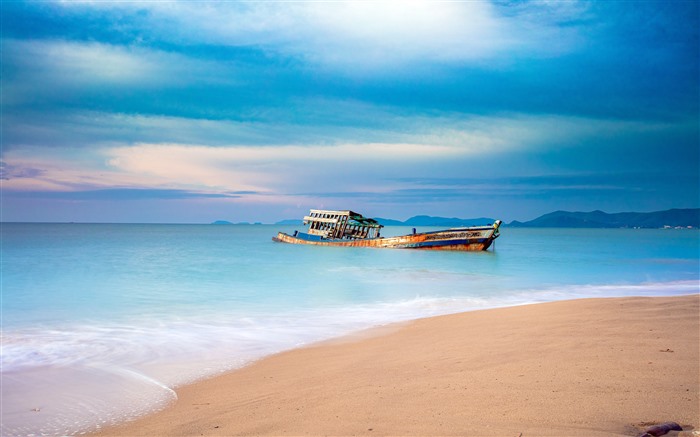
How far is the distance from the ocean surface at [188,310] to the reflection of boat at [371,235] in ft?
27.4

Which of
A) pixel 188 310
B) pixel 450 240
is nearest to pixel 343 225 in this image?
pixel 450 240

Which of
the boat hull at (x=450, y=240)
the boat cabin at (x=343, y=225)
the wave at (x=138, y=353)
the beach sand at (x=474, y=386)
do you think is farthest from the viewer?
the boat cabin at (x=343, y=225)

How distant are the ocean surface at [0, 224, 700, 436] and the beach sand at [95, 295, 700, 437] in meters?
1.03

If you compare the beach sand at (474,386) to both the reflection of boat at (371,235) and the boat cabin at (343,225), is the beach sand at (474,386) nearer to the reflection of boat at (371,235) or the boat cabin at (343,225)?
the reflection of boat at (371,235)

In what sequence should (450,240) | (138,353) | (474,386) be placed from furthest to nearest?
(450,240) → (138,353) → (474,386)

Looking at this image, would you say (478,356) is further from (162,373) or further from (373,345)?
(162,373)

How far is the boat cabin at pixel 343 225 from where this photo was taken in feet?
140

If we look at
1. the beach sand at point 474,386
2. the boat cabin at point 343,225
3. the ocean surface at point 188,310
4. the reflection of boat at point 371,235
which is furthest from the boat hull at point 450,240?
the beach sand at point 474,386

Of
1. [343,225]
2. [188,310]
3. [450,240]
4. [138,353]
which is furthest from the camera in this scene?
[343,225]

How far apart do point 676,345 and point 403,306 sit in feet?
27.1

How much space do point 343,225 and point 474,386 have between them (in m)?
38.0

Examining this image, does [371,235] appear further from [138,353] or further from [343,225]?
[138,353]

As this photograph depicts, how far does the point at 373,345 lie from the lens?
8.11 meters

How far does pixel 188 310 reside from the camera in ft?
45.1
